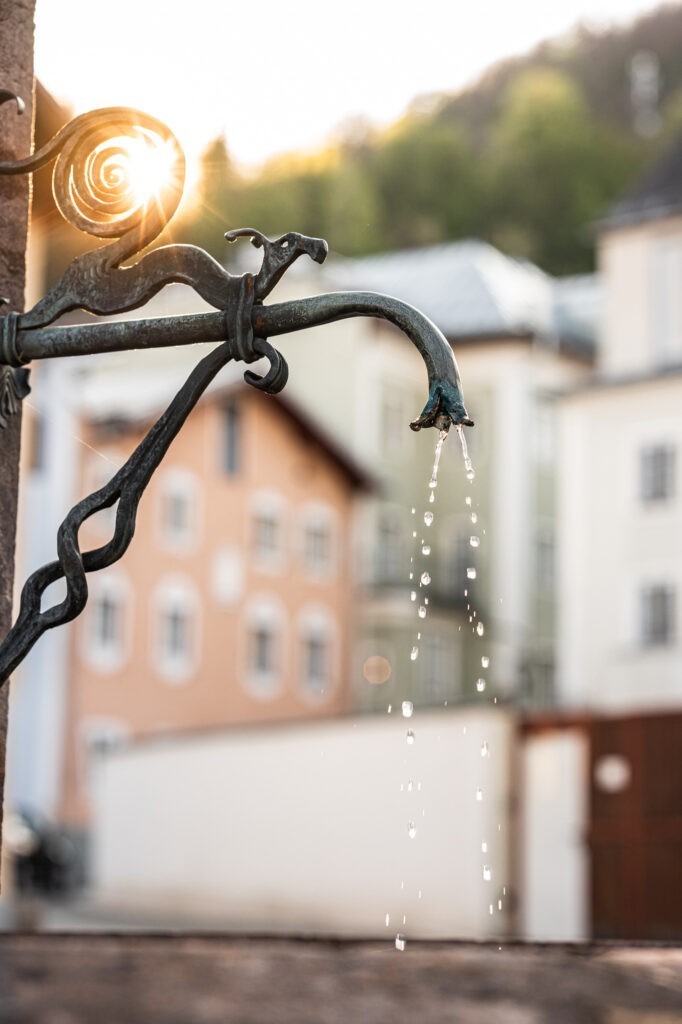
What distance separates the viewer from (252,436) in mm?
43750

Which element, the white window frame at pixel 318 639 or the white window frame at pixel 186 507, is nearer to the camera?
the white window frame at pixel 186 507

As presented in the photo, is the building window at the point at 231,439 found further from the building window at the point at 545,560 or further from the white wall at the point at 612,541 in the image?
the building window at the point at 545,560

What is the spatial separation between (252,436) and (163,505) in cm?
294

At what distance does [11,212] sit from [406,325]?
32.8 inches

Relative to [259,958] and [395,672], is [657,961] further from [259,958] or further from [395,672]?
[395,672]

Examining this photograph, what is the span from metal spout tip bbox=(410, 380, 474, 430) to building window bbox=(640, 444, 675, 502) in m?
37.1

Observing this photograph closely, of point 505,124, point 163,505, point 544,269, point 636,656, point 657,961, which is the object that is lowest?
point 657,961

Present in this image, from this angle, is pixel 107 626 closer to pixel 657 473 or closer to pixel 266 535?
pixel 266 535

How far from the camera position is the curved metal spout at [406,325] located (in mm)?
2887

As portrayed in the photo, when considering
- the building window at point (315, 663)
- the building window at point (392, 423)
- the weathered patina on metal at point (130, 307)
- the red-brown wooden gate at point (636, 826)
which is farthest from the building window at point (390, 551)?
the weathered patina on metal at point (130, 307)

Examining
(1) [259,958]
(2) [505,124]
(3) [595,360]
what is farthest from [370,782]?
(2) [505,124]

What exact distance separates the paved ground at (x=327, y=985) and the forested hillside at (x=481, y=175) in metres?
47.7

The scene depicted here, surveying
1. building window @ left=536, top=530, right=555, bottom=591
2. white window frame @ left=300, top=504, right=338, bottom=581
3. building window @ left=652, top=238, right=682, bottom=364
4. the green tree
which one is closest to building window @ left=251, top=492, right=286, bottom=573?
white window frame @ left=300, top=504, right=338, bottom=581

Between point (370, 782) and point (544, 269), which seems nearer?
point (370, 782)
